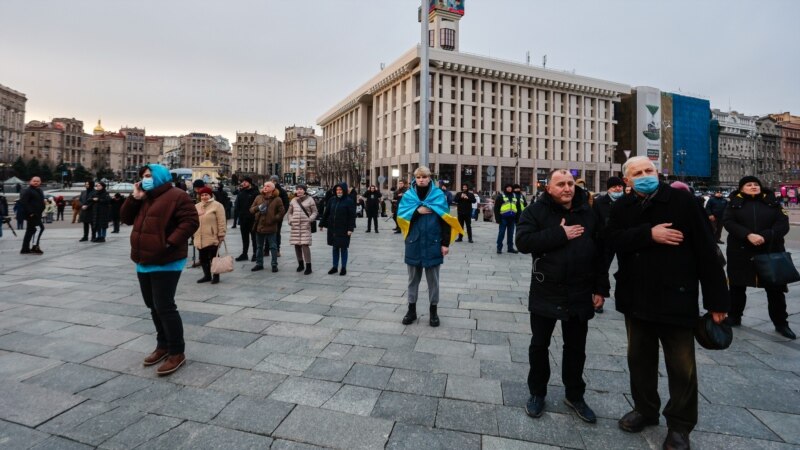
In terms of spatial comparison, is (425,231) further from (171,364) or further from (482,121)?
(482,121)

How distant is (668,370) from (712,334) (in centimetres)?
35

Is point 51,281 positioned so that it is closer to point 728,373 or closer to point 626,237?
point 626,237

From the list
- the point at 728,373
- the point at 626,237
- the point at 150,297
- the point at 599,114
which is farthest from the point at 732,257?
the point at 599,114

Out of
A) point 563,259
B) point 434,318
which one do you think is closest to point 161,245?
point 434,318

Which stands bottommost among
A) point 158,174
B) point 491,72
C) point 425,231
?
point 425,231

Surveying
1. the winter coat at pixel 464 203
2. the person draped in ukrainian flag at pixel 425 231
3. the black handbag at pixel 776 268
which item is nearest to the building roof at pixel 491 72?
the winter coat at pixel 464 203

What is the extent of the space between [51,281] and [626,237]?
8.80 m

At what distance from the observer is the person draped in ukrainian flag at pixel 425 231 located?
4.90 meters

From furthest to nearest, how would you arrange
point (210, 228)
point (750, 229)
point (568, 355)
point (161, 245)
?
point (210, 228)
point (750, 229)
point (161, 245)
point (568, 355)

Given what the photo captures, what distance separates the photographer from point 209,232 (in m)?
7.20

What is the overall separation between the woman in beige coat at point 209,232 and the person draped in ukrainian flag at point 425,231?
12.6 ft

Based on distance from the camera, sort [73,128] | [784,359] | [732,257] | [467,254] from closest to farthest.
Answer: [784,359] → [732,257] → [467,254] → [73,128]

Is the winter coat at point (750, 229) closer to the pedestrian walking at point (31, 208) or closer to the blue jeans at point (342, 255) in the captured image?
the blue jeans at point (342, 255)

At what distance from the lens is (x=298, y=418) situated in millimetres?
2818
